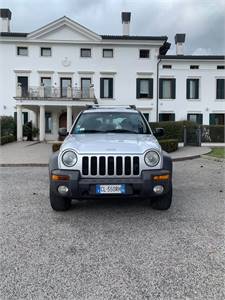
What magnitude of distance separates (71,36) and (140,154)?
2644cm

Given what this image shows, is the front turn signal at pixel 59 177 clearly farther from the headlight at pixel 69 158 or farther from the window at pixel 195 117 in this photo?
the window at pixel 195 117

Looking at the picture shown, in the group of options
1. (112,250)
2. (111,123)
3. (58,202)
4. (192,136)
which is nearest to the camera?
(112,250)

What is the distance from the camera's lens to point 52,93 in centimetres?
2722

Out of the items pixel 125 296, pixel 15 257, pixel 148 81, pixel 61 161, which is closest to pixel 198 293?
pixel 125 296

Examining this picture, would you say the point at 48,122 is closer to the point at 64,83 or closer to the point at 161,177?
the point at 64,83

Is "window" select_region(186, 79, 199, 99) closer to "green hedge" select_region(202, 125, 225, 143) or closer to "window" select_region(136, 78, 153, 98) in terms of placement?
Answer: "window" select_region(136, 78, 153, 98)

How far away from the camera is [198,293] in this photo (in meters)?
2.89

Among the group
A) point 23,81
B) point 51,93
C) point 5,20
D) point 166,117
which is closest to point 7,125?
point 51,93

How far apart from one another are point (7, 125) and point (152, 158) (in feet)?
77.2

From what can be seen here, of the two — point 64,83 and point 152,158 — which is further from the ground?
point 64,83

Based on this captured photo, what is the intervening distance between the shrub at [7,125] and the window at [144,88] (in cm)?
1131

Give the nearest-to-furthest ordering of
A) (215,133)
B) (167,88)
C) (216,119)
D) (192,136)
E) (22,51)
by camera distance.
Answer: (192,136), (215,133), (22,51), (167,88), (216,119)

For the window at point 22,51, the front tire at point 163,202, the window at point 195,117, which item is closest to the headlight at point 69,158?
the front tire at point 163,202

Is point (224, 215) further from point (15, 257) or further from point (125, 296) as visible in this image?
point (15, 257)
